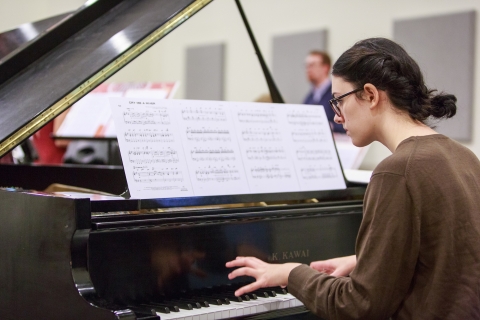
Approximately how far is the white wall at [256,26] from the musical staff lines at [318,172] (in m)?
3.62

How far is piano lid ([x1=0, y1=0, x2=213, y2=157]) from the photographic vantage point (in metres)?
2.12

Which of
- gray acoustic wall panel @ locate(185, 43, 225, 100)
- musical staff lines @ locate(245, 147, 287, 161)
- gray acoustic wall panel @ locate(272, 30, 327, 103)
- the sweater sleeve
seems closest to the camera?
the sweater sleeve

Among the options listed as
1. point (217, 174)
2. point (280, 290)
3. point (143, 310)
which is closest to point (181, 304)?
point (143, 310)

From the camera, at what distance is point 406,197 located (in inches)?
60.4

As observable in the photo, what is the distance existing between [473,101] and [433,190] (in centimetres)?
460

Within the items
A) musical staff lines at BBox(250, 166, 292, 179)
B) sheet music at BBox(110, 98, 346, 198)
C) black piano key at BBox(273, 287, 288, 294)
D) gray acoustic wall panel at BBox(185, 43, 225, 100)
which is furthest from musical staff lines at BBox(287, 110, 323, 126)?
gray acoustic wall panel at BBox(185, 43, 225, 100)

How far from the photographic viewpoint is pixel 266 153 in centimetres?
240

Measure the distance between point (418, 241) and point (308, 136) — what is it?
1066mm

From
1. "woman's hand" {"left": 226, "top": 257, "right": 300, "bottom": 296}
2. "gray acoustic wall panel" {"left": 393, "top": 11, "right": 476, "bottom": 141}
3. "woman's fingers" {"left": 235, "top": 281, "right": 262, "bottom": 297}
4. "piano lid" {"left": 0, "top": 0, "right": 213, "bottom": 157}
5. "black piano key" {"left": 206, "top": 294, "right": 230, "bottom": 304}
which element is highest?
"gray acoustic wall panel" {"left": 393, "top": 11, "right": 476, "bottom": 141}

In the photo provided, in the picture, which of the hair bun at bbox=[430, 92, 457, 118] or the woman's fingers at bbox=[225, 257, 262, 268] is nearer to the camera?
the hair bun at bbox=[430, 92, 457, 118]

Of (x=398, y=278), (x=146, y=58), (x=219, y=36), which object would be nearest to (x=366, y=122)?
(x=398, y=278)

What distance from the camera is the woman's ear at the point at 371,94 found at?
167cm

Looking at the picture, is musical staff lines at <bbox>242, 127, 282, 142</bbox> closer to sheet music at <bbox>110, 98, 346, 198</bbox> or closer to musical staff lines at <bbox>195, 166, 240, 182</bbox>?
sheet music at <bbox>110, 98, 346, 198</bbox>

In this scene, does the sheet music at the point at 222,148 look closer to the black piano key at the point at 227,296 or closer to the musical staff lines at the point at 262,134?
the musical staff lines at the point at 262,134
